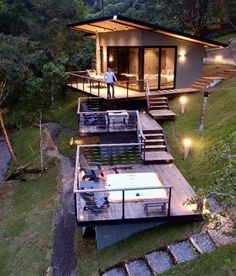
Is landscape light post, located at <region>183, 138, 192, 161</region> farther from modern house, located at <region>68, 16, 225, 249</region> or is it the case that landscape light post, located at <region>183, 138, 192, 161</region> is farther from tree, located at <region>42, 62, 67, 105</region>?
tree, located at <region>42, 62, 67, 105</region>

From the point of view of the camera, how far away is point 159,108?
19672 millimetres

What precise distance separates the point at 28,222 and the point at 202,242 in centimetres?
780

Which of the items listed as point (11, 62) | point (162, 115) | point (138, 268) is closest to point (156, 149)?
point (162, 115)

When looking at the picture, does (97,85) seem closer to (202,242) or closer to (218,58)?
(218,58)

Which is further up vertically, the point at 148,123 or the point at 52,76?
the point at 52,76

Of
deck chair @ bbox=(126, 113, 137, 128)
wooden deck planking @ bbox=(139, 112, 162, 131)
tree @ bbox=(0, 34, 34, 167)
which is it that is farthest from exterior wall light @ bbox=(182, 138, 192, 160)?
tree @ bbox=(0, 34, 34, 167)

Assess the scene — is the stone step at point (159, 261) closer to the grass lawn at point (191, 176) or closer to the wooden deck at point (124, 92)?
the grass lawn at point (191, 176)

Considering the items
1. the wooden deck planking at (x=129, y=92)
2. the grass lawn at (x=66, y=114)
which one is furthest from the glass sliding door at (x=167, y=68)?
the grass lawn at (x=66, y=114)

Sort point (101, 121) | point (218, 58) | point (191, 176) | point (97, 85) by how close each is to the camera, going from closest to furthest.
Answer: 1. point (191, 176)
2. point (101, 121)
3. point (97, 85)
4. point (218, 58)

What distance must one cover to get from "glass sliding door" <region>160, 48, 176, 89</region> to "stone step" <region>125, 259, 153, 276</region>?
14.2 m

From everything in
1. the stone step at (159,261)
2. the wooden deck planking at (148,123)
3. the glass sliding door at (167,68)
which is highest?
the glass sliding door at (167,68)

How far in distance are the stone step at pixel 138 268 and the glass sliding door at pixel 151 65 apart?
1378 cm

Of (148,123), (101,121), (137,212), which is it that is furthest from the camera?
(148,123)

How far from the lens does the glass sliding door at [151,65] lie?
21.3 metres
